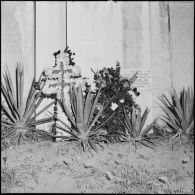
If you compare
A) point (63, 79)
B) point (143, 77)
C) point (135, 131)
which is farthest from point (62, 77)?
point (143, 77)

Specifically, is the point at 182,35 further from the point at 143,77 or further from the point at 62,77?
the point at 62,77

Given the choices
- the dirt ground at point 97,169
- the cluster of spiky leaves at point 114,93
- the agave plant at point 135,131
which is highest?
the cluster of spiky leaves at point 114,93

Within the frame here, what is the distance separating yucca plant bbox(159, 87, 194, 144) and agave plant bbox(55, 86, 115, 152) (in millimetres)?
1415

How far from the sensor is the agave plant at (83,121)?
471 centimetres

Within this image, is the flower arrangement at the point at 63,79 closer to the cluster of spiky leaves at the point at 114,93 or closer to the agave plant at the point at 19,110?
the agave plant at the point at 19,110

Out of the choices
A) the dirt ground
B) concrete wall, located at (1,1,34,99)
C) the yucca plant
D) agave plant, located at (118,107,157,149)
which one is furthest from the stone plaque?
concrete wall, located at (1,1,34,99)

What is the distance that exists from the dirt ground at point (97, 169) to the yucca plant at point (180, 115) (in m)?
0.41

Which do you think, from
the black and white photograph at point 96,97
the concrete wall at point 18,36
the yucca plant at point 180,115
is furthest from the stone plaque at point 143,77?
the concrete wall at point 18,36

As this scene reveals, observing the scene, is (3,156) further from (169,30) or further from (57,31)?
(169,30)

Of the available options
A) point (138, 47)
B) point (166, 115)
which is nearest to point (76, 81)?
point (138, 47)

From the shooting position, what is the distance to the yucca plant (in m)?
5.19

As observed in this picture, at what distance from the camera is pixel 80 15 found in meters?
5.55

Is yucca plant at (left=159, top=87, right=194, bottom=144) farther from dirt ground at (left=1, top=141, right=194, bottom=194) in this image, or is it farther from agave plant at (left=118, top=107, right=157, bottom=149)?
agave plant at (left=118, top=107, right=157, bottom=149)

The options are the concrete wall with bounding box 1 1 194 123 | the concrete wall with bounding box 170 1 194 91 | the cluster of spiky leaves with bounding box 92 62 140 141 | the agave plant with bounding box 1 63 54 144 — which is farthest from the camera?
the concrete wall with bounding box 170 1 194 91
